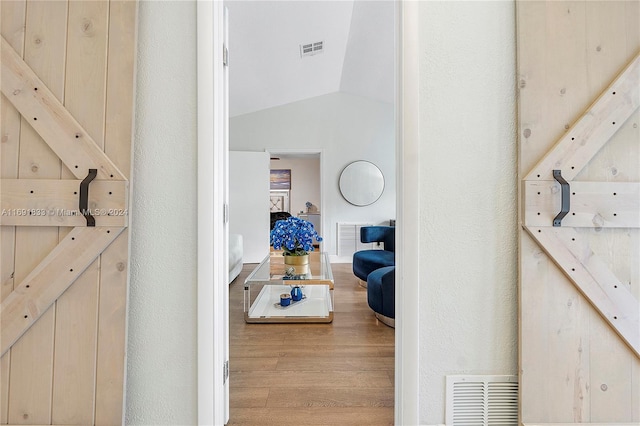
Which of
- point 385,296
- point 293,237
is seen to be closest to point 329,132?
point 293,237

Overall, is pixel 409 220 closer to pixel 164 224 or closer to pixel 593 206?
pixel 593 206

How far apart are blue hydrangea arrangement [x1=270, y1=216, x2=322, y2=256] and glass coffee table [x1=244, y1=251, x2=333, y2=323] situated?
0.54ft

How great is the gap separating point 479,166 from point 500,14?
0.61 m

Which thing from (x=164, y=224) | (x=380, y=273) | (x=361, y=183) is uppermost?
(x=361, y=183)

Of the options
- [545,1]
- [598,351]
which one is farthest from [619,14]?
[598,351]

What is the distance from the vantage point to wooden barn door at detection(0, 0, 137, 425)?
1155mm

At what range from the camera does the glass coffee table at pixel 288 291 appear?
2582 millimetres

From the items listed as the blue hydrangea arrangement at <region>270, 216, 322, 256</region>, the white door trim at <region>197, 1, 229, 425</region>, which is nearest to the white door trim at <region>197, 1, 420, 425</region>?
the white door trim at <region>197, 1, 229, 425</region>

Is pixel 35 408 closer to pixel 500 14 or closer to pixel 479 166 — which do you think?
pixel 479 166

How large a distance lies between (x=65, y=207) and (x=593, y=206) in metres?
2.01

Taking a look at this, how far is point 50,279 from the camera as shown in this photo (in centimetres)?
116

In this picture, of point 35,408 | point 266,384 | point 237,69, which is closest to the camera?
point 35,408

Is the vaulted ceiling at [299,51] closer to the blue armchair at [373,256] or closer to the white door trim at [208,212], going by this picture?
the white door trim at [208,212]

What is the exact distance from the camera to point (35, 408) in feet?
3.77
